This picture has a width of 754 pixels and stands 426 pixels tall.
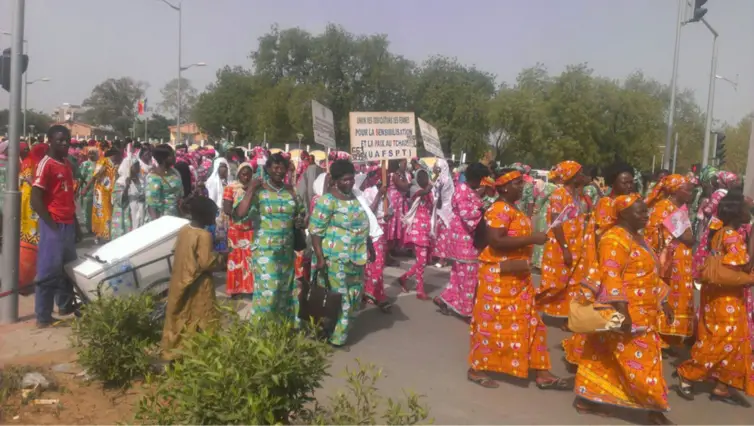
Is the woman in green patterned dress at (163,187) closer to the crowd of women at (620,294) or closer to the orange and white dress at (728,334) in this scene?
the crowd of women at (620,294)

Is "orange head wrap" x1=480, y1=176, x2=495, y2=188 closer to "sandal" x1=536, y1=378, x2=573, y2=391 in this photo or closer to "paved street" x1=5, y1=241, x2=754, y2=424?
"paved street" x1=5, y1=241, x2=754, y2=424

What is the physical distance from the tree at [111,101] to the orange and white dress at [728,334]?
311ft

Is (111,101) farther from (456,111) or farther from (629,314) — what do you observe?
(629,314)

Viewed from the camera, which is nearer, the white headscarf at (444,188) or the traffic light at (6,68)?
the traffic light at (6,68)

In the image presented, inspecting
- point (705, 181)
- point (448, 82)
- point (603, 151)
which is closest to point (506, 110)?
point (603, 151)

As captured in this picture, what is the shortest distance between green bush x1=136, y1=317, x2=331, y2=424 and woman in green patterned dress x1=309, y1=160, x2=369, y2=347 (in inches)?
107

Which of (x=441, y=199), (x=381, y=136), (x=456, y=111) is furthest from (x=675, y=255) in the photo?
(x=456, y=111)

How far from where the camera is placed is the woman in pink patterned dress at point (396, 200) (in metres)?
10.9

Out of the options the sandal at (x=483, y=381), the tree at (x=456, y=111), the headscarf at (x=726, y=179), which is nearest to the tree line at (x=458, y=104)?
the tree at (x=456, y=111)

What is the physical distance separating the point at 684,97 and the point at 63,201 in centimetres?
5711

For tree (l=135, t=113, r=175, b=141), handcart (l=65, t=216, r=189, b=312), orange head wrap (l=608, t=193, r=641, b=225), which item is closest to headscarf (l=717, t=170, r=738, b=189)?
orange head wrap (l=608, t=193, r=641, b=225)

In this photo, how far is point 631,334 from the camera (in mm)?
4527

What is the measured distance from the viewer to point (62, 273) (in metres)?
6.42

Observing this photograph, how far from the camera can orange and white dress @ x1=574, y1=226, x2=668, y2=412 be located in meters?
4.48
